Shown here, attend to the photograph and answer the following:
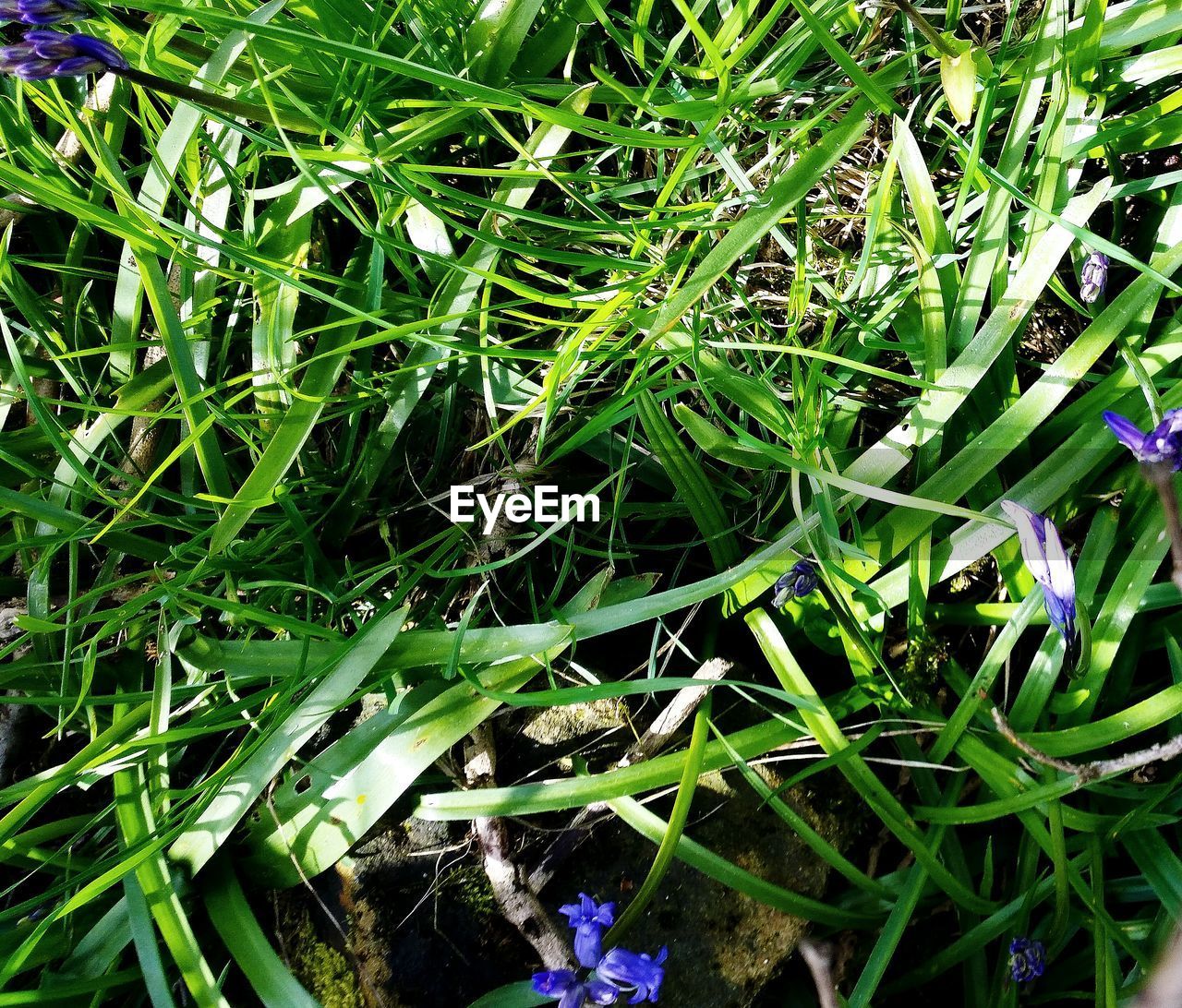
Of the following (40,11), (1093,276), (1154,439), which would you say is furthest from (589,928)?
(40,11)

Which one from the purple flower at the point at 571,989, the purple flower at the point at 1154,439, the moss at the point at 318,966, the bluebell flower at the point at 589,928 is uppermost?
the purple flower at the point at 1154,439

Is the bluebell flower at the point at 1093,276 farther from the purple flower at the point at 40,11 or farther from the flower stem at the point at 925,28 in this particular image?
the purple flower at the point at 40,11

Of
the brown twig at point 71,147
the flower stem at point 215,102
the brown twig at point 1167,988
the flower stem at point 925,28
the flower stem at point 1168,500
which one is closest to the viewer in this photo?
the brown twig at point 1167,988

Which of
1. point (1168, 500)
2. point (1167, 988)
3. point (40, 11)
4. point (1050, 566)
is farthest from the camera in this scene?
point (1050, 566)

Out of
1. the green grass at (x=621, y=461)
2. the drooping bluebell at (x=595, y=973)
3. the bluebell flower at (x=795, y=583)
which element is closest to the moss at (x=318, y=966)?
the green grass at (x=621, y=461)

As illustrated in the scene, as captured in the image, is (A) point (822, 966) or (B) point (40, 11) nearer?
(A) point (822, 966)

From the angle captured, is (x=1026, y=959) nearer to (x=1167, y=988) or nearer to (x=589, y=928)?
(x=589, y=928)

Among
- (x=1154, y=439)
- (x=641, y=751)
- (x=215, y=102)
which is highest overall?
(x=215, y=102)
